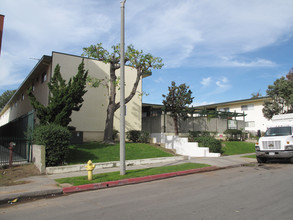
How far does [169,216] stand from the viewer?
5.26m

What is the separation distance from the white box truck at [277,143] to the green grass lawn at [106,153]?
5.71 meters

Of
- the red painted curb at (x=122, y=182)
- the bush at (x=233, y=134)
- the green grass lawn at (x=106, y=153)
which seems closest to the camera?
the red painted curb at (x=122, y=182)

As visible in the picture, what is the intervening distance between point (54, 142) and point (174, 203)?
7056 millimetres

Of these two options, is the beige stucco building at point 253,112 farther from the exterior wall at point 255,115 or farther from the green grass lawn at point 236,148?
the green grass lawn at point 236,148

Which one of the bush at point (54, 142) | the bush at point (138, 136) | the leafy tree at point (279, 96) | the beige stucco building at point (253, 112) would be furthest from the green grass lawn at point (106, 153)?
the beige stucco building at point (253, 112)

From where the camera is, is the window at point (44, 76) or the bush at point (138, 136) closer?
the bush at point (138, 136)

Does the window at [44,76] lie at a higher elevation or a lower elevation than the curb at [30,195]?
higher

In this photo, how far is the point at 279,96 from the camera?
27.0 metres

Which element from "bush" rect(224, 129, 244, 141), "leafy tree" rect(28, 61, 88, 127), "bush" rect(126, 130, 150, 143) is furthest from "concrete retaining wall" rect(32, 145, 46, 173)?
"bush" rect(224, 129, 244, 141)

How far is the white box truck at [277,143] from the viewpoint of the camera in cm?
1372

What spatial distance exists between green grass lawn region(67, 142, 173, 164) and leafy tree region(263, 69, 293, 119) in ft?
55.0

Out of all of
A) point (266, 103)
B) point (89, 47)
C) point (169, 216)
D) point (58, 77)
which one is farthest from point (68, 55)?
point (266, 103)

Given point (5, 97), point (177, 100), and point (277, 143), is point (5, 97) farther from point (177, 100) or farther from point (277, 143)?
point (277, 143)

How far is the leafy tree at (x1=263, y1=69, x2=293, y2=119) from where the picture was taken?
1016 inches
